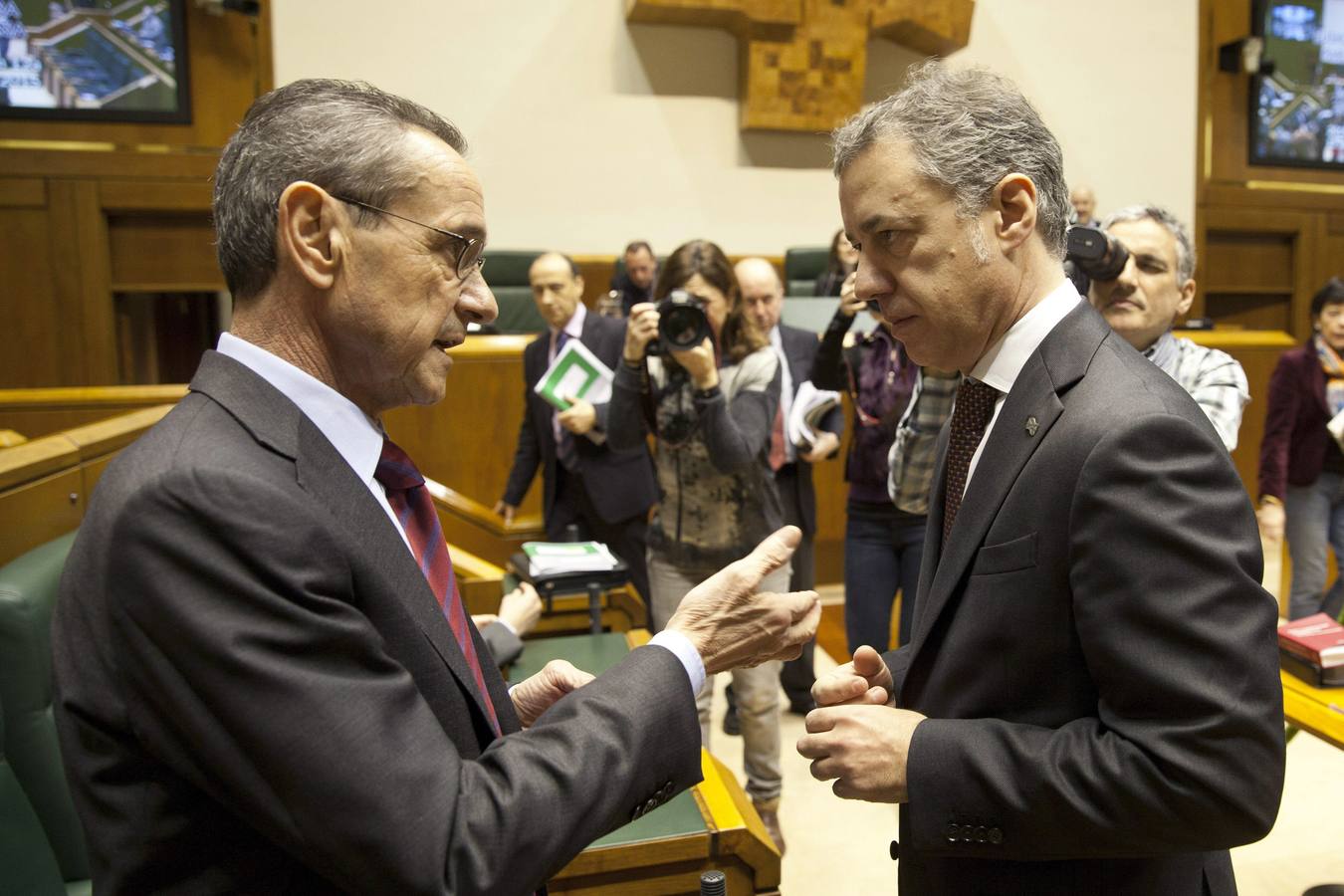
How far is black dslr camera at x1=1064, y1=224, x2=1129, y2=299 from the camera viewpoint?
1647 mm

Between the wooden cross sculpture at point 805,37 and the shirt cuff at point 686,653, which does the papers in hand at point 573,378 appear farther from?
the wooden cross sculpture at point 805,37

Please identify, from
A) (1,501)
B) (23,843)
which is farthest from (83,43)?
(23,843)

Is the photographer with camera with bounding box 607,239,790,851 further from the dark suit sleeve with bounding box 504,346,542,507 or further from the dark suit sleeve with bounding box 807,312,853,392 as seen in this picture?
the dark suit sleeve with bounding box 504,346,542,507

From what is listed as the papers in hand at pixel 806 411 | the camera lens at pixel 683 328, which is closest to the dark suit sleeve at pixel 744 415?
the camera lens at pixel 683 328

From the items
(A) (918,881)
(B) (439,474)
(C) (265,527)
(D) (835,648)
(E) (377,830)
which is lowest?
(D) (835,648)

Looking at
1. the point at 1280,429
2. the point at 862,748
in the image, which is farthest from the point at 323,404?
the point at 1280,429

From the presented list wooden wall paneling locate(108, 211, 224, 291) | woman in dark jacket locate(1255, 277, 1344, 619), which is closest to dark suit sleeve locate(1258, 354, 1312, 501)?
woman in dark jacket locate(1255, 277, 1344, 619)

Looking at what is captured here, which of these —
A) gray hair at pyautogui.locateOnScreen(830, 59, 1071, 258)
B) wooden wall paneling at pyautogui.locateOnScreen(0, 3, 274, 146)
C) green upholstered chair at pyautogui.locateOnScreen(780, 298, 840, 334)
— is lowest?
green upholstered chair at pyautogui.locateOnScreen(780, 298, 840, 334)

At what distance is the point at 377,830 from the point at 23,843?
981 millimetres

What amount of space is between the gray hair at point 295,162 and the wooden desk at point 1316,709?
5.97ft

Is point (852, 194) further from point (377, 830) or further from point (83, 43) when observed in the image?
point (83, 43)

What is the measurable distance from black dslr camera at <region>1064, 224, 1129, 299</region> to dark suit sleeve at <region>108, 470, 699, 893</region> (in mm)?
1269

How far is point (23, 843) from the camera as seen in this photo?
4.49 feet

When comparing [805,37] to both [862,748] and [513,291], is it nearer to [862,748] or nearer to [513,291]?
[513,291]
